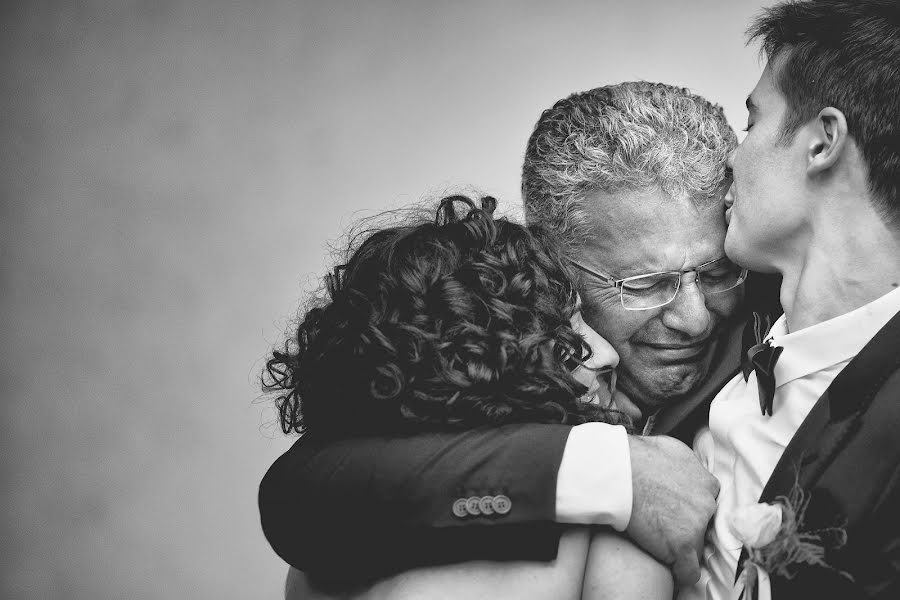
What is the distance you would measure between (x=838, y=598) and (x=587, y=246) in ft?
3.23

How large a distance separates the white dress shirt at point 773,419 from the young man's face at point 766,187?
0.18 meters

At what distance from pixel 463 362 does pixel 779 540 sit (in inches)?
23.7

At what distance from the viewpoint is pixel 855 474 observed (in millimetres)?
1302

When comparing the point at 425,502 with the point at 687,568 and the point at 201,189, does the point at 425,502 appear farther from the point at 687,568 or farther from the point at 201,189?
the point at 201,189

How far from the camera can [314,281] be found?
344 centimetres

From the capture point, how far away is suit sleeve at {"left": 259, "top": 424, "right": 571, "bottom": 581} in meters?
1.51

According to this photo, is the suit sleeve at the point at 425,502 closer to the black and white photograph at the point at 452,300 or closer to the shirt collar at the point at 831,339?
the black and white photograph at the point at 452,300

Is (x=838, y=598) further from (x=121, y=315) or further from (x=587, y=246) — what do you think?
(x=121, y=315)

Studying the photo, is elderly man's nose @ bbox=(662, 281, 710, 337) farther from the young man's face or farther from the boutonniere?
the boutonniere

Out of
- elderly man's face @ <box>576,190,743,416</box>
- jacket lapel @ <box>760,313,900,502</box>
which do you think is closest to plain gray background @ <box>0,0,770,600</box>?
elderly man's face @ <box>576,190,743,416</box>

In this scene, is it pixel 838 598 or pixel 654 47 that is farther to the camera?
pixel 654 47

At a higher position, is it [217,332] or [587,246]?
[587,246]

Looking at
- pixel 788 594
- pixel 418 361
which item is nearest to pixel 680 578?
pixel 788 594

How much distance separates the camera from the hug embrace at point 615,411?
135 centimetres
